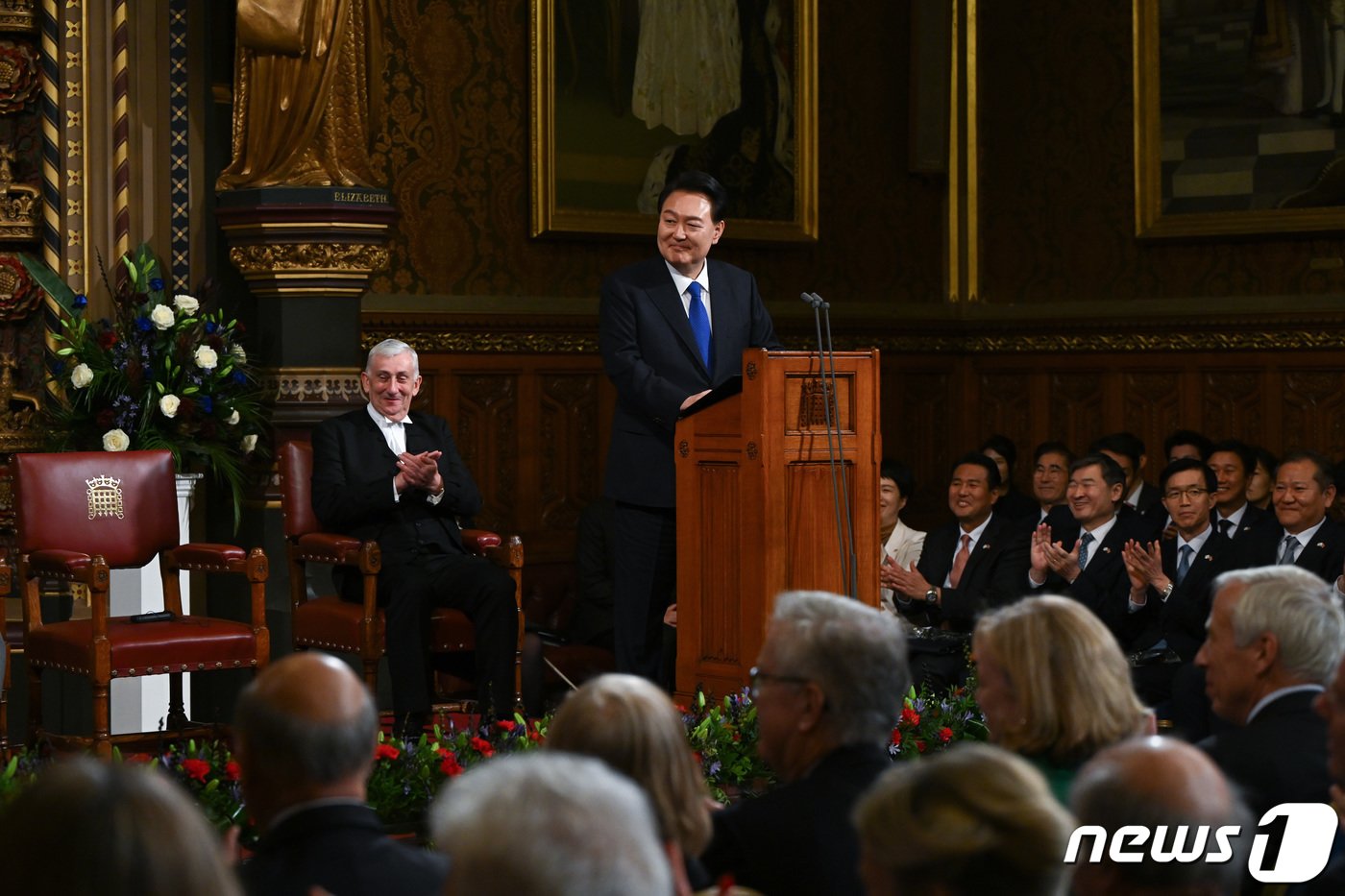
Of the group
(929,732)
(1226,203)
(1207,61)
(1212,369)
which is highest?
(1207,61)

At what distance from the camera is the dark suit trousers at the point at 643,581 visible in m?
5.84

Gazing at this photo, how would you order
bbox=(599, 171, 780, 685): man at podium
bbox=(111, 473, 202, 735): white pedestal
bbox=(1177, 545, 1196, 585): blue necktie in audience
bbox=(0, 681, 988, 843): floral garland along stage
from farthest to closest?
bbox=(1177, 545, 1196, 585): blue necktie in audience → bbox=(111, 473, 202, 735): white pedestal → bbox=(599, 171, 780, 685): man at podium → bbox=(0, 681, 988, 843): floral garland along stage

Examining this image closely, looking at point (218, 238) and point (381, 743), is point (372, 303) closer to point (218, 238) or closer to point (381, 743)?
point (218, 238)

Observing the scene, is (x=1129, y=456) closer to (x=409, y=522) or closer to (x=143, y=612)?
(x=409, y=522)

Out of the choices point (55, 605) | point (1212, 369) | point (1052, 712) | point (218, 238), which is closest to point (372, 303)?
point (218, 238)

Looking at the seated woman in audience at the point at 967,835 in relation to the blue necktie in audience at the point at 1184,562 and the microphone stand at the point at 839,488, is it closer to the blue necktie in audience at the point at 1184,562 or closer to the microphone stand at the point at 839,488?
the microphone stand at the point at 839,488

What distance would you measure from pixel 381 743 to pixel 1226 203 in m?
6.38

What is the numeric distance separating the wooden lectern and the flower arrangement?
8.21 ft

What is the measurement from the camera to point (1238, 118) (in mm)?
9719

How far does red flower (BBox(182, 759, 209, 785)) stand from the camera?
4473 mm

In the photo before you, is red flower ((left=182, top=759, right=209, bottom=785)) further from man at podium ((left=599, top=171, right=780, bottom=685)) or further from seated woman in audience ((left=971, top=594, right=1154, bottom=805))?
seated woman in audience ((left=971, top=594, right=1154, bottom=805))

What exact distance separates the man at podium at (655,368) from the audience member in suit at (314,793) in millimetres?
3178

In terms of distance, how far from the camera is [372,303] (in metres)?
8.70

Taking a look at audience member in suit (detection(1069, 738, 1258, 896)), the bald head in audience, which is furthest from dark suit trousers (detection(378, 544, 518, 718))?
audience member in suit (detection(1069, 738, 1258, 896))
